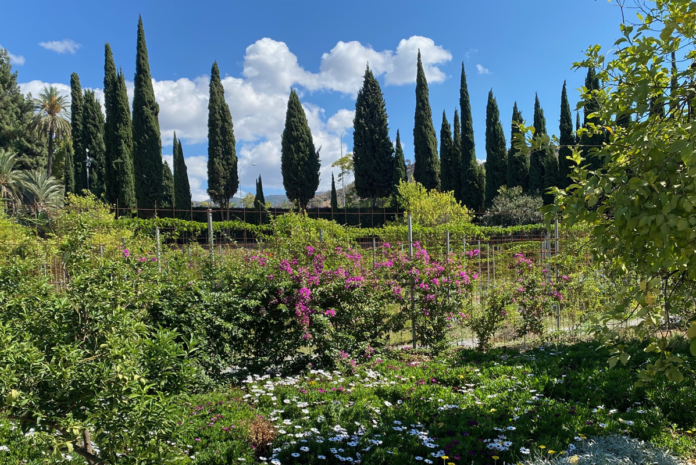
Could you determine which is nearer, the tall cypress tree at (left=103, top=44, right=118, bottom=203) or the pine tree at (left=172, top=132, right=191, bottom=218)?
the tall cypress tree at (left=103, top=44, right=118, bottom=203)

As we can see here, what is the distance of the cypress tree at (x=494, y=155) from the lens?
2909 centimetres

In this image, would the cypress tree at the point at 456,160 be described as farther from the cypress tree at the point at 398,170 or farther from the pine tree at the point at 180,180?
the pine tree at the point at 180,180

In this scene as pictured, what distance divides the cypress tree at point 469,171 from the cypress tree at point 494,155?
62cm

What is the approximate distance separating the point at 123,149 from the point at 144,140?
5.14 feet

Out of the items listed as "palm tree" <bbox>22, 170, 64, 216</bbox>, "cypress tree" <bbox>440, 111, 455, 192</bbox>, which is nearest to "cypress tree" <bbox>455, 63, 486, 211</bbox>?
"cypress tree" <bbox>440, 111, 455, 192</bbox>

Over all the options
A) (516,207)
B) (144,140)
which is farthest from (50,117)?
(516,207)

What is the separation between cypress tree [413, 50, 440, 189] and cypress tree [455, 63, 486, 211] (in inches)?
75.3

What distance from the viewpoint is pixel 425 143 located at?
93.5 ft

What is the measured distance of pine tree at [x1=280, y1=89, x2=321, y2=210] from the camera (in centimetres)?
2811

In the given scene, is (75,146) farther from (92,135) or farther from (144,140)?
(144,140)

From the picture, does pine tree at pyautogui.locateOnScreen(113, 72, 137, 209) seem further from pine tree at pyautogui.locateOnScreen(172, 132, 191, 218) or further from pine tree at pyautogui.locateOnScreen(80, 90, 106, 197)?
pine tree at pyautogui.locateOnScreen(172, 132, 191, 218)

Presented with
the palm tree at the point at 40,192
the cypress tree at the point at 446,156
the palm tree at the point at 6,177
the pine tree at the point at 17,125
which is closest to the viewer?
the palm tree at the point at 6,177

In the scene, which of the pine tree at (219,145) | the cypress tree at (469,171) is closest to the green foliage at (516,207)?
the cypress tree at (469,171)

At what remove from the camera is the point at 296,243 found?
537cm
